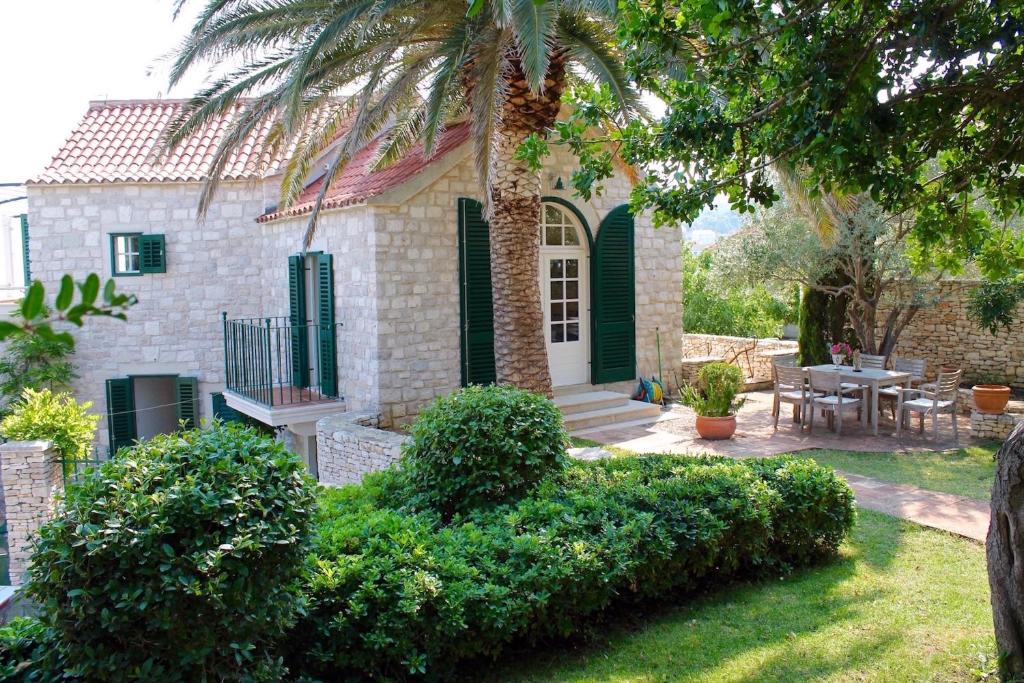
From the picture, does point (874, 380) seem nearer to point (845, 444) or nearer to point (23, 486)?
point (845, 444)

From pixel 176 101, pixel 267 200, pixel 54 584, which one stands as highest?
pixel 176 101

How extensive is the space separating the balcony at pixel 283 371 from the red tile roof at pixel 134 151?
8.86ft

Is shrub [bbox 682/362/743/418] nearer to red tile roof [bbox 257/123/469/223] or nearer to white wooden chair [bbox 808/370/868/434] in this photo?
white wooden chair [bbox 808/370/868/434]

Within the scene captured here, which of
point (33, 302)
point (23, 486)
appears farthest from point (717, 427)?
point (33, 302)

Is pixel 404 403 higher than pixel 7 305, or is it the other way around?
pixel 7 305

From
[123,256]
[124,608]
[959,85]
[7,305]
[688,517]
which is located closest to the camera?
[124,608]

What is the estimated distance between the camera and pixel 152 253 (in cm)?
1438

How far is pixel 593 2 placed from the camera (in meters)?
7.79

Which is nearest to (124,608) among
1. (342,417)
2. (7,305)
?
(342,417)

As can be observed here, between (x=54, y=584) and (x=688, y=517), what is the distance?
3.72m

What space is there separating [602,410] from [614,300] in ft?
5.91

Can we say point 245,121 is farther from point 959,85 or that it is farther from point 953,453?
point 953,453

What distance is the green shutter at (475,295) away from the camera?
11672 mm

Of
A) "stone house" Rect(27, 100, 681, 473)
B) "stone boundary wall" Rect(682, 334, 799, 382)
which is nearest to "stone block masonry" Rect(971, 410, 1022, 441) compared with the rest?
"stone house" Rect(27, 100, 681, 473)
